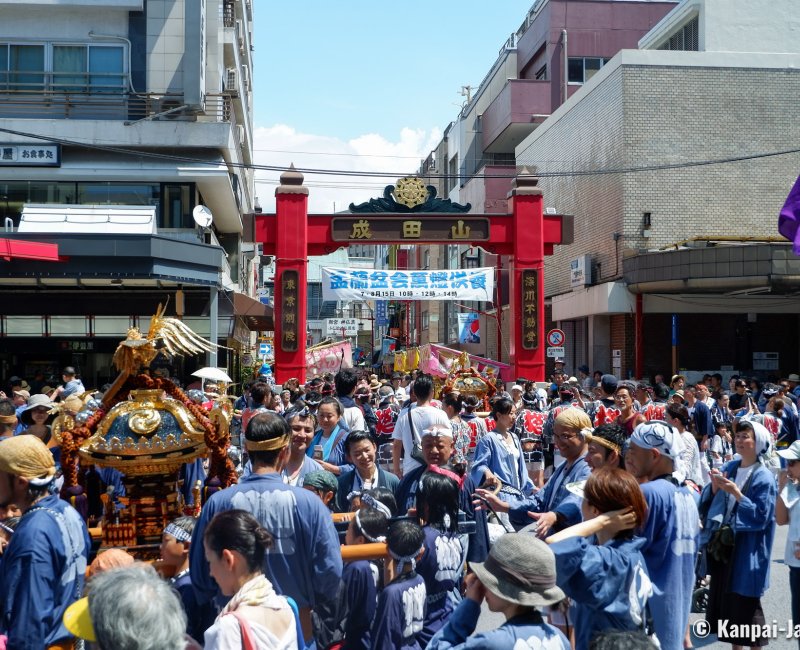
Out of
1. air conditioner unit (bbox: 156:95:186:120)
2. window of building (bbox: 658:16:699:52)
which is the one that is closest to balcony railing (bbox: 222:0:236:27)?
air conditioner unit (bbox: 156:95:186:120)

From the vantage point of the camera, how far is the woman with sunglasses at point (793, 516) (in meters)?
5.70

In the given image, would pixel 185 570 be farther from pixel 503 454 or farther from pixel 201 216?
pixel 201 216

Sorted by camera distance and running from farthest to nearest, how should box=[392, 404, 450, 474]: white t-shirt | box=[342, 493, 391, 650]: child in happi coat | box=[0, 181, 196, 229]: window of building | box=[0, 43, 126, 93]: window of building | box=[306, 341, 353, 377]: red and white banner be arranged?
box=[0, 43, 126, 93]: window of building
box=[0, 181, 196, 229]: window of building
box=[306, 341, 353, 377]: red and white banner
box=[392, 404, 450, 474]: white t-shirt
box=[342, 493, 391, 650]: child in happi coat

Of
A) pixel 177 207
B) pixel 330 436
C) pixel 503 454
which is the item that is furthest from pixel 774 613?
pixel 177 207

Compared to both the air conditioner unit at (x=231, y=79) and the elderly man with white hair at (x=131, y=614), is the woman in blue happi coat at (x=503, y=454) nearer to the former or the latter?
the elderly man with white hair at (x=131, y=614)

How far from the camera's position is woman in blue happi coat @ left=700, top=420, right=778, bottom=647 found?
6.00 m

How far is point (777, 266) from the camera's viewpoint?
2194 cm

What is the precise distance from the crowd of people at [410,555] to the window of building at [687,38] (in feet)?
91.1

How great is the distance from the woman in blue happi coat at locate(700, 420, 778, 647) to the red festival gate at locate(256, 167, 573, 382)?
1666 centimetres

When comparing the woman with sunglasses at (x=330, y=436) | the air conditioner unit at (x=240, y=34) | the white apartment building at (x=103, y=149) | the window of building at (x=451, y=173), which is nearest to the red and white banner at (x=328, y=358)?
the white apartment building at (x=103, y=149)

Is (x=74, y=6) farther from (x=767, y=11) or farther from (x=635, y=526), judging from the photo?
(x=635, y=526)

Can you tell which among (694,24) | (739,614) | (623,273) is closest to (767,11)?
(694,24)

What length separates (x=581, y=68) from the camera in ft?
132

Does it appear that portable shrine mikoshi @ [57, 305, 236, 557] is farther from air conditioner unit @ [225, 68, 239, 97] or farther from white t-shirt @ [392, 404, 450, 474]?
air conditioner unit @ [225, 68, 239, 97]
